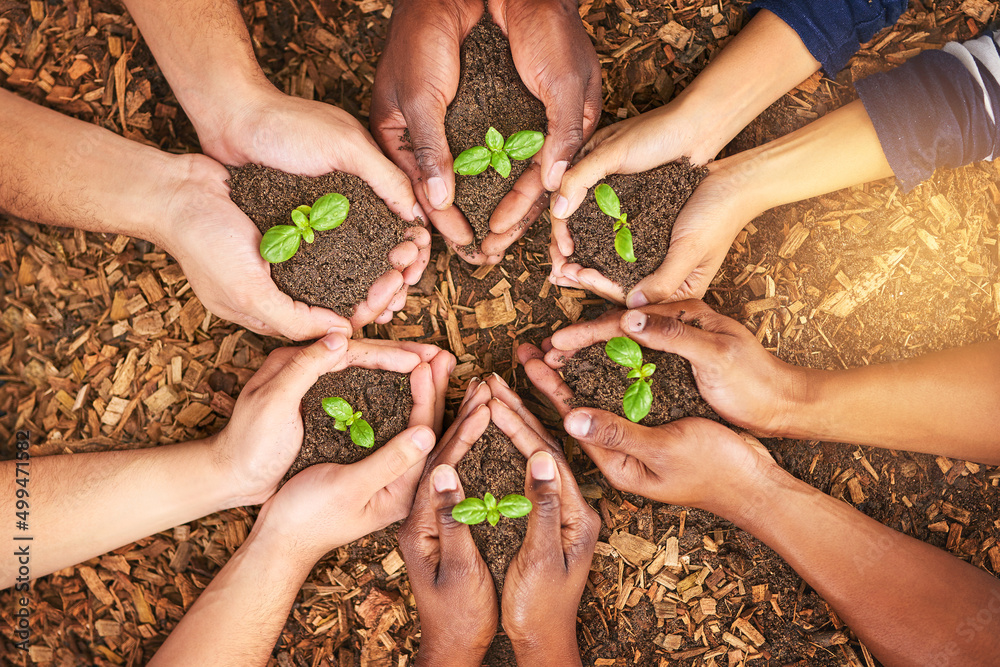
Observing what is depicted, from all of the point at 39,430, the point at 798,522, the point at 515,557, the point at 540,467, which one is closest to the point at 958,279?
the point at 798,522

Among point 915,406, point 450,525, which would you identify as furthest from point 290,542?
point 915,406

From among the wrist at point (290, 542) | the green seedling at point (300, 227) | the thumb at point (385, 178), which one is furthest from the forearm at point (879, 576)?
the green seedling at point (300, 227)

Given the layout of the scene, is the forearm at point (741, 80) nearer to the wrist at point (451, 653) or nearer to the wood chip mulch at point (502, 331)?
the wood chip mulch at point (502, 331)

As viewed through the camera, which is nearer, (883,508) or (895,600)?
(895,600)

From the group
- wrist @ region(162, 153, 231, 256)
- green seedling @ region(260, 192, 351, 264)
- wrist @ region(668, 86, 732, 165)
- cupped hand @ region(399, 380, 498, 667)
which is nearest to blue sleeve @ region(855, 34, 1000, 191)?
wrist @ region(668, 86, 732, 165)

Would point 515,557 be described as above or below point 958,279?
below

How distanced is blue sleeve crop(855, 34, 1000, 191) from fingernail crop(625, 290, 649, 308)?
1191 millimetres

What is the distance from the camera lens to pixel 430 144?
2574mm

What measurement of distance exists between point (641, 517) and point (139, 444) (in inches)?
97.3

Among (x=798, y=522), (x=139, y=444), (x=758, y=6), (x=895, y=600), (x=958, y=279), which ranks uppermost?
(x=758, y=6)

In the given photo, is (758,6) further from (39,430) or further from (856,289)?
(39,430)

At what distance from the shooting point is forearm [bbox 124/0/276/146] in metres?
2.76

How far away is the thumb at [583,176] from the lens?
2.60 meters

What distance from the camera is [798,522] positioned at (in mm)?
2754
